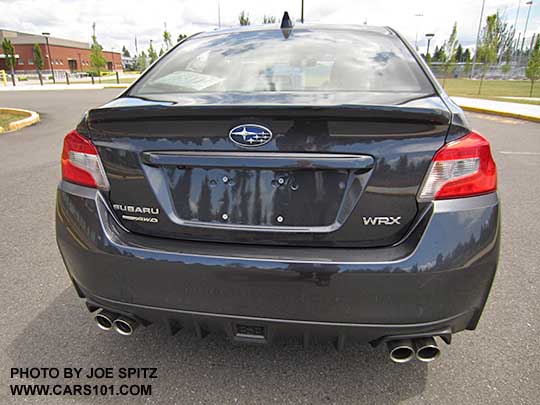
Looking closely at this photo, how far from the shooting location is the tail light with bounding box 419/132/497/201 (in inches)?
55.9

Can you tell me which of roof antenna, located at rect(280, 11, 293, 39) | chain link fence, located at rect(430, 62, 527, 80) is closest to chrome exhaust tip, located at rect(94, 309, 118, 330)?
roof antenna, located at rect(280, 11, 293, 39)

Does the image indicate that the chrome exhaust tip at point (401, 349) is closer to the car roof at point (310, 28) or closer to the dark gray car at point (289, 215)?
the dark gray car at point (289, 215)

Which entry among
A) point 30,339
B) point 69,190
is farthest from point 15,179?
point 69,190

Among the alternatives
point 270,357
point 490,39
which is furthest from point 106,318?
point 490,39

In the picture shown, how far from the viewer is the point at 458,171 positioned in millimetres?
1439

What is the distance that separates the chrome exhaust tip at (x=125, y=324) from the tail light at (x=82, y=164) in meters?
0.60

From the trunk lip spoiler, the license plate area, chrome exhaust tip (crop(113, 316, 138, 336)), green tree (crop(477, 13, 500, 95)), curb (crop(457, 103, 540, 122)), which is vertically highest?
green tree (crop(477, 13, 500, 95))

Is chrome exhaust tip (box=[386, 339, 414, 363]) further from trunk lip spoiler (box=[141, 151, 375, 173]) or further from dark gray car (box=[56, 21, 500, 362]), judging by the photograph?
trunk lip spoiler (box=[141, 151, 375, 173])

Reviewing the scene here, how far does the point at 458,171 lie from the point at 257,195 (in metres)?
0.74

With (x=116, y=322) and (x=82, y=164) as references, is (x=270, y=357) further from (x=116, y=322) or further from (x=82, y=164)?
(x=82, y=164)

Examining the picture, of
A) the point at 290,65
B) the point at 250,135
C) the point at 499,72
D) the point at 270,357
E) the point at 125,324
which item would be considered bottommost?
the point at 270,357

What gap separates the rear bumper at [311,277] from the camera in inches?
55.6

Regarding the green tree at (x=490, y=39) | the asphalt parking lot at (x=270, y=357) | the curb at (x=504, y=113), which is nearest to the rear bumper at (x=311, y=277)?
the asphalt parking lot at (x=270, y=357)

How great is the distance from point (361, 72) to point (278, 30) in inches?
32.6
